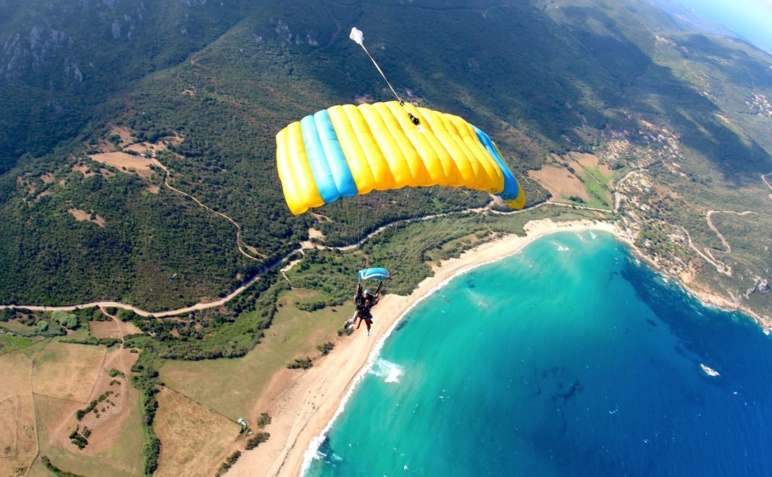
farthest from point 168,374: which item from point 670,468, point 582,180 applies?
point 582,180

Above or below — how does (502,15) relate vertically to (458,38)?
above

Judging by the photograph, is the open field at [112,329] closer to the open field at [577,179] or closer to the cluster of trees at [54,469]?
the cluster of trees at [54,469]

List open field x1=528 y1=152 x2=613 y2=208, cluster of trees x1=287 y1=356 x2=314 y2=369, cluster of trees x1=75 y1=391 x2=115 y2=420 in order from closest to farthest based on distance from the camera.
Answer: cluster of trees x1=75 y1=391 x2=115 y2=420, cluster of trees x1=287 y1=356 x2=314 y2=369, open field x1=528 y1=152 x2=613 y2=208

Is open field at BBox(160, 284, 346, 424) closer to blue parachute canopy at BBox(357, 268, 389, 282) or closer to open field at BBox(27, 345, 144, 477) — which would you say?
open field at BBox(27, 345, 144, 477)

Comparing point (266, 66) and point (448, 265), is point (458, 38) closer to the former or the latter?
point (266, 66)

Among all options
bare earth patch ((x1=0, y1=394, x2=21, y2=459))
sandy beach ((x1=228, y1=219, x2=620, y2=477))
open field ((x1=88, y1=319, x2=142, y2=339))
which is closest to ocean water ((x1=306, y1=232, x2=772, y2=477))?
sandy beach ((x1=228, y1=219, x2=620, y2=477))

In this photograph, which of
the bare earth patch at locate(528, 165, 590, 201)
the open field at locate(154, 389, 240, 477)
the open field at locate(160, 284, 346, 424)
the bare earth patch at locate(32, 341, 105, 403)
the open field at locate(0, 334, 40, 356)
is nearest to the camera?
the open field at locate(154, 389, 240, 477)
